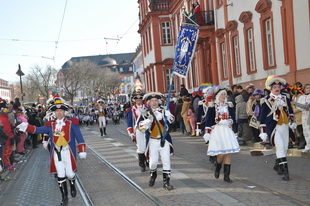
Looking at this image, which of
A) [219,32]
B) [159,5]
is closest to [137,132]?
[219,32]

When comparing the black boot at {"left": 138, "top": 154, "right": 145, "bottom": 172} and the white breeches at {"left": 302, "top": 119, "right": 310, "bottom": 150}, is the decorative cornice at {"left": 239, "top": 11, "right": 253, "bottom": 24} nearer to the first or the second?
the white breeches at {"left": 302, "top": 119, "right": 310, "bottom": 150}

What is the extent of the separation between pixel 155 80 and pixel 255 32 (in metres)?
22.0

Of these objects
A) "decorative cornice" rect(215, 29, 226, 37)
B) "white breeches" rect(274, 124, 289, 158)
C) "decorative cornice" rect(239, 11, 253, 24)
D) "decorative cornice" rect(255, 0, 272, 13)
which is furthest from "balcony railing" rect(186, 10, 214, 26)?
"white breeches" rect(274, 124, 289, 158)

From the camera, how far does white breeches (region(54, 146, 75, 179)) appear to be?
24.4 feet

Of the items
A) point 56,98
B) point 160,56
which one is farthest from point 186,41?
point 160,56

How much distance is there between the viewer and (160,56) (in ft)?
132

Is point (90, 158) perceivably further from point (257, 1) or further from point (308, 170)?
point (257, 1)

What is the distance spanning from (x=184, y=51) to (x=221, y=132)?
6.08 feet

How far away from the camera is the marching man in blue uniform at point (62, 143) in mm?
7445

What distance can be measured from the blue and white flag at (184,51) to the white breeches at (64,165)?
286 centimetres

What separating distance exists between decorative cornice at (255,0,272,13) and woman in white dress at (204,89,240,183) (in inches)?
423

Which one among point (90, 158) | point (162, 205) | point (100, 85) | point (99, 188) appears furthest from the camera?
point (100, 85)

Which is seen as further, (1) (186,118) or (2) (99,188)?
(1) (186,118)

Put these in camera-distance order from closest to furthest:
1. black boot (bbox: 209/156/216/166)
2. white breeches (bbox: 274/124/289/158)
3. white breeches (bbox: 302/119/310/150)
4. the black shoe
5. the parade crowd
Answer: the black shoe, the parade crowd, white breeches (bbox: 274/124/289/158), white breeches (bbox: 302/119/310/150), black boot (bbox: 209/156/216/166)
